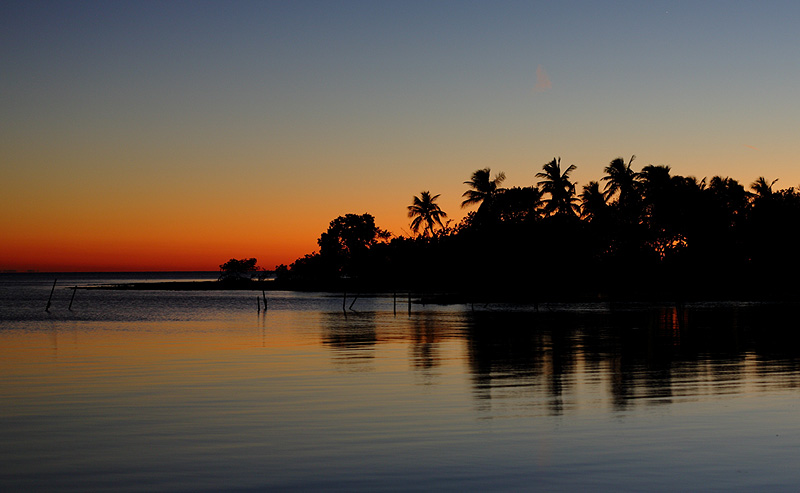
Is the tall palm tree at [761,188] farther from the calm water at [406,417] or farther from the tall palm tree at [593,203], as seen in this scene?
the calm water at [406,417]

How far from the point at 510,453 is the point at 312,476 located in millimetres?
3532

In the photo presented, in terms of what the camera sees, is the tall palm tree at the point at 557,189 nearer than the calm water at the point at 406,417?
No

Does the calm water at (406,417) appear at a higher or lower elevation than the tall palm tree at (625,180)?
lower

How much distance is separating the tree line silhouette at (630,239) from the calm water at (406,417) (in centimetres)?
5374

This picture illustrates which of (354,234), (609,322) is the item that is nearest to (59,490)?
(609,322)

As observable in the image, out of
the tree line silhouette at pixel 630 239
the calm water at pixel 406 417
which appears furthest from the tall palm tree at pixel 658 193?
the calm water at pixel 406 417

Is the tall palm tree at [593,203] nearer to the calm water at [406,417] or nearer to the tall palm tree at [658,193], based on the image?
the tall palm tree at [658,193]

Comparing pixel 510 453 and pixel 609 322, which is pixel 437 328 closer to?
pixel 609 322

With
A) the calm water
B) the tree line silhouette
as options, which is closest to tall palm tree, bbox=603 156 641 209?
the tree line silhouette

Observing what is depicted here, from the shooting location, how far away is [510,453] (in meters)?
13.4

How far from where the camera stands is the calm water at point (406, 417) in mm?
11922

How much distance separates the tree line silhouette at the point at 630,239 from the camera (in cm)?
8681

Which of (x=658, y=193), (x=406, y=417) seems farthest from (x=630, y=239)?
(x=406, y=417)

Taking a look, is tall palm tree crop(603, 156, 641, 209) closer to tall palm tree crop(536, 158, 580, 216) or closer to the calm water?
tall palm tree crop(536, 158, 580, 216)
